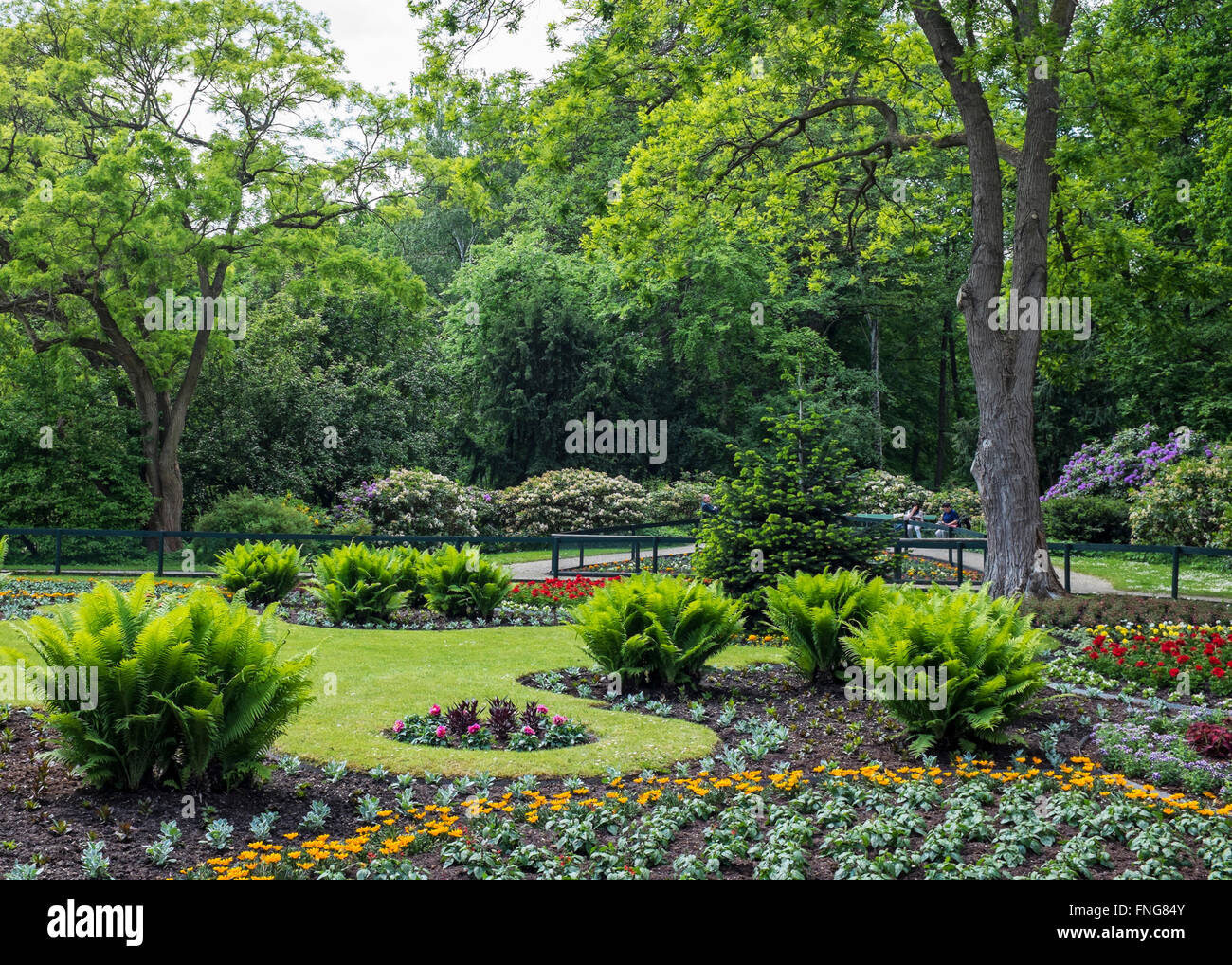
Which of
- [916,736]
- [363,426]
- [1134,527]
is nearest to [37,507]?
[363,426]

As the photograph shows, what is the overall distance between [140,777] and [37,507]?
18948 millimetres

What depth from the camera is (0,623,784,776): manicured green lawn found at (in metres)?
6.57

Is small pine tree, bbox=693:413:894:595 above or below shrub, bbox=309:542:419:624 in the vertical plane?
above

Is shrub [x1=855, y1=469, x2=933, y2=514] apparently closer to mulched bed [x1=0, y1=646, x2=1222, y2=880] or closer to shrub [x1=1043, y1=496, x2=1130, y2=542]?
shrub [x1=1043, y1=496, x2=1130, y2=542]

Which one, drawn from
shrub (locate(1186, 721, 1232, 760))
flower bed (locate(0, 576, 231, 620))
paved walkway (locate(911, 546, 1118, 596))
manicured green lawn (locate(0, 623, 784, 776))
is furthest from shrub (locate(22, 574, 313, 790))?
paved walkway (locate(911, 546, 1118, 596))

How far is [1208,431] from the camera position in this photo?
26.1 m

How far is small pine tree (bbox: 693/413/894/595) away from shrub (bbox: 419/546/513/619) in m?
2.60

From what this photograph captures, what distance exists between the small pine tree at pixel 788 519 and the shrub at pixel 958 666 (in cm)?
413

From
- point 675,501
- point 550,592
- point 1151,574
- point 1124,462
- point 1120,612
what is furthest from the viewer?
point 675,501

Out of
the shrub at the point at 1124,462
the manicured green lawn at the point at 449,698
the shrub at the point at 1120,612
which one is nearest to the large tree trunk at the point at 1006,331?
the shrub at the point at 1120,612

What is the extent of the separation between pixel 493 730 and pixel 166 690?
2338mm

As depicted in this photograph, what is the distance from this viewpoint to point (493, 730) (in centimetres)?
712

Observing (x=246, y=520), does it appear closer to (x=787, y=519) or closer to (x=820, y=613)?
(x=787, y=519)

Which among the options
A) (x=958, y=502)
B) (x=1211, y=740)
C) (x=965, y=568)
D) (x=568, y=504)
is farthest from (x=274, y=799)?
(x=958, y=502)
